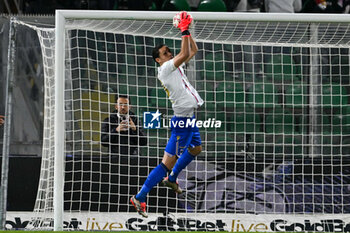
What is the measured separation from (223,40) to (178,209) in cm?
193

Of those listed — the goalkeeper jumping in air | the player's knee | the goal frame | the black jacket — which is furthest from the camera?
the black jacket

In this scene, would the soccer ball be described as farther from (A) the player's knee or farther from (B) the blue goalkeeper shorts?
→ (A) the player's knee

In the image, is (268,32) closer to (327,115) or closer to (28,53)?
(327,115)

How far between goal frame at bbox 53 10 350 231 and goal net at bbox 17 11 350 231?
969 millimetres

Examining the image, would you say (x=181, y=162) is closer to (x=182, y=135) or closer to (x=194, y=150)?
(x=194, y=150)

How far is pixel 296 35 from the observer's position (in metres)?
8.62

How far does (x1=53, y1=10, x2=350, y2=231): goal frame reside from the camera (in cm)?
744

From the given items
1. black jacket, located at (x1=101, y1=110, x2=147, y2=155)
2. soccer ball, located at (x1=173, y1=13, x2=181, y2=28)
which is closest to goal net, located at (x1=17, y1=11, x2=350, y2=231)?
black jacket, located at (x1=101, y1=110, x2=147, y2=155)

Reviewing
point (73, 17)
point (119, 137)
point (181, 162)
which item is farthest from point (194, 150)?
point (73, 17)

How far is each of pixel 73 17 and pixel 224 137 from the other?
226 cm

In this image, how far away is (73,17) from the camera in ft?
24.9

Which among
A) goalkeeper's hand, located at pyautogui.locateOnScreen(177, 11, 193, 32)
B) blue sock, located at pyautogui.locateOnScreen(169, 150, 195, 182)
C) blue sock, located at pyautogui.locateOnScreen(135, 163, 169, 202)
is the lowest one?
blue sock, located at pyautogui.locateOnScreen(135, 163, 169, 202)

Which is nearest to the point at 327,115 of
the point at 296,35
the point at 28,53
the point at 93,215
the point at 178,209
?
the point at 296,35

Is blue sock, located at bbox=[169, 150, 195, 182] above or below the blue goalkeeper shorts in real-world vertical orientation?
below
